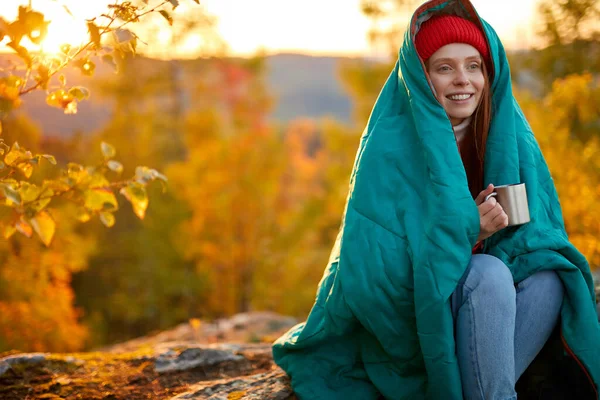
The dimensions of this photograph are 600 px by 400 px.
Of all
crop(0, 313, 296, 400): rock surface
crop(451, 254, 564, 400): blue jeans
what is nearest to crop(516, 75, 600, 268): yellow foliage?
crop(0, 313, 296, 400): rock surface

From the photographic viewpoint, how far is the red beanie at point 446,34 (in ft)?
6.35

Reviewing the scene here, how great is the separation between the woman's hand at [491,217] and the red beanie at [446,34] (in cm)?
51

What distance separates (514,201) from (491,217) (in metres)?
0.09

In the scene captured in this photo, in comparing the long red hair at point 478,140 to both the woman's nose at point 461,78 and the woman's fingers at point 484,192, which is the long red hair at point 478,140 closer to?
the woman's nose at point 461,78

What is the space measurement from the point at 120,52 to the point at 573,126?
18.9 ft

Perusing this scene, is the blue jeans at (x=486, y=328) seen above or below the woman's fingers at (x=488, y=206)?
below

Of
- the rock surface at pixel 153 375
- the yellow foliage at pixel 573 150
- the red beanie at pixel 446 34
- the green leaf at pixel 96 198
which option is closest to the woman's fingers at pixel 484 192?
the red beanie at pixel 446 34

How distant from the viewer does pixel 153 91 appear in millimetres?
16828

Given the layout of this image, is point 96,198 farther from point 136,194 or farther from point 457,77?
point 457,77

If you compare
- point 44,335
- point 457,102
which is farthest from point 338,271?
point 44,335

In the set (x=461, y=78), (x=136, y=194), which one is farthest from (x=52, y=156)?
(x=461, y=78)

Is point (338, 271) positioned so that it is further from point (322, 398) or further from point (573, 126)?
point (573, 126)

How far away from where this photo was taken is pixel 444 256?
5.51 ft

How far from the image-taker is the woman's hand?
1727 millimetres
